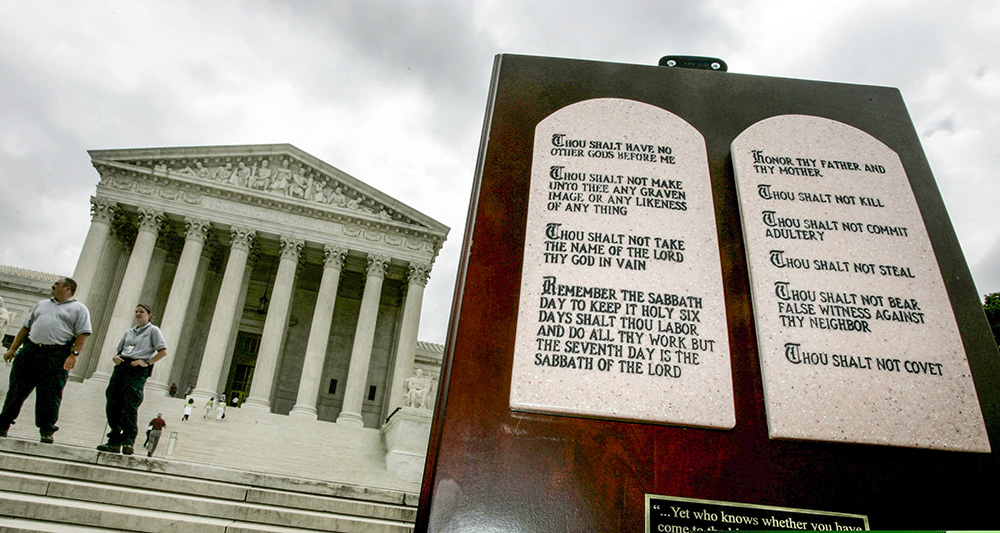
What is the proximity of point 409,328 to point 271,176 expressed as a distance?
11.2m

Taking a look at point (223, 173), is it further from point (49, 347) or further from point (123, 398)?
point (123, 398)

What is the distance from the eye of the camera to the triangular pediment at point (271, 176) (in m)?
27.0

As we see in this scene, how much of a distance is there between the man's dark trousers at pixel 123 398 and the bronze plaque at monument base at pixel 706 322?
5.93 m

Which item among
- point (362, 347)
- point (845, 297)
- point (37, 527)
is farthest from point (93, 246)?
point (845, 297)

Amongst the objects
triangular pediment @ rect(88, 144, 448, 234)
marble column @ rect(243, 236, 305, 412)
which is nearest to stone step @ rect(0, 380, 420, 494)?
marble column @ rect(243, 236, 305, 412)

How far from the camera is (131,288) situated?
2530cm

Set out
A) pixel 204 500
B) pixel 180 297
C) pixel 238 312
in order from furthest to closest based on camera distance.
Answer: pixel 238 312
pixel 180 297
pixel 204 500

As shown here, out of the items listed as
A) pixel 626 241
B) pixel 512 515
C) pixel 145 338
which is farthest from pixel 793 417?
pixel 145 338

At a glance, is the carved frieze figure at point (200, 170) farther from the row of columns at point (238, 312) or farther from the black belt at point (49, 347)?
the black belt at point (49, 347)

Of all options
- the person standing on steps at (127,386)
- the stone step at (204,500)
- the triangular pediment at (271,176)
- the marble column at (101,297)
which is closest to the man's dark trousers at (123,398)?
the person standing on steps at (127,386)

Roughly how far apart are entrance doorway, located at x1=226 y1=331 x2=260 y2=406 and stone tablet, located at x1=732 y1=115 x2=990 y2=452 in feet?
106

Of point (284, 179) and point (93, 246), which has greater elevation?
point (284, 179)

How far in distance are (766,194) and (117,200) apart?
30928 mm

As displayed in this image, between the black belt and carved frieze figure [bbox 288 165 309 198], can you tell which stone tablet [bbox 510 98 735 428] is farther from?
carved frieze figure [bbox 288 165 309 198]
